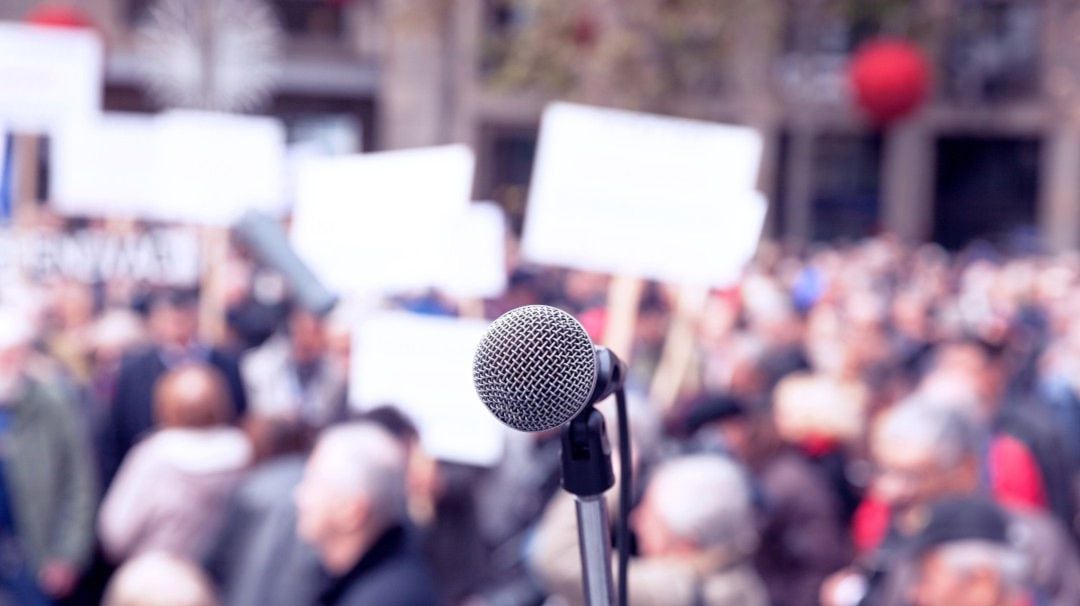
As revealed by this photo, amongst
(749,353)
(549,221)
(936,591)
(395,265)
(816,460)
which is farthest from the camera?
A: (749,353)

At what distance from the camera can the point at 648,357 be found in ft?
25.6

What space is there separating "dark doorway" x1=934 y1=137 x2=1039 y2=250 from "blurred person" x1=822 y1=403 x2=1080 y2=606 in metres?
21.9

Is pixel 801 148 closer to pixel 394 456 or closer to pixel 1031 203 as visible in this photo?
pixel 1031 203

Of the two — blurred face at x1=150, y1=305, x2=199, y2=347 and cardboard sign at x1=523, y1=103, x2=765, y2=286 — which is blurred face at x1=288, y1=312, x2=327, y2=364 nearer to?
blurred face at x1=150, y1=305, x2=199, y2=347

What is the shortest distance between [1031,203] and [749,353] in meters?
20.0

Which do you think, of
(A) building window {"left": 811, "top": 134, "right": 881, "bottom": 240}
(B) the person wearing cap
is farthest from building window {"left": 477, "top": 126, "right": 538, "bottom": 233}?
(B) the person wearing cap

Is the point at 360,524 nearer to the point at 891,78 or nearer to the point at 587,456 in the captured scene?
the point at 587,456

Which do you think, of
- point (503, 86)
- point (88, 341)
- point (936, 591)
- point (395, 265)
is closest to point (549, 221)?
point (395, 265)

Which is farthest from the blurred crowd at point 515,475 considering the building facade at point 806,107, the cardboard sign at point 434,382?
the building facade at point 806,107

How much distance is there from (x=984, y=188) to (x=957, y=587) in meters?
23.3

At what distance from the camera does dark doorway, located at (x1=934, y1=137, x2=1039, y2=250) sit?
82.2ft

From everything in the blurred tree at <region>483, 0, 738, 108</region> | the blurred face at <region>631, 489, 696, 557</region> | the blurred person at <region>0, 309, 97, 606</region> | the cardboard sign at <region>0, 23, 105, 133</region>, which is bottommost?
the blurred person at <region>0, 309, 97, 606</region>

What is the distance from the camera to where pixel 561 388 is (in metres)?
1.47

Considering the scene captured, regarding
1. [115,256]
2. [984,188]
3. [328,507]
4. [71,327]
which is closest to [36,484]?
[328,507]
